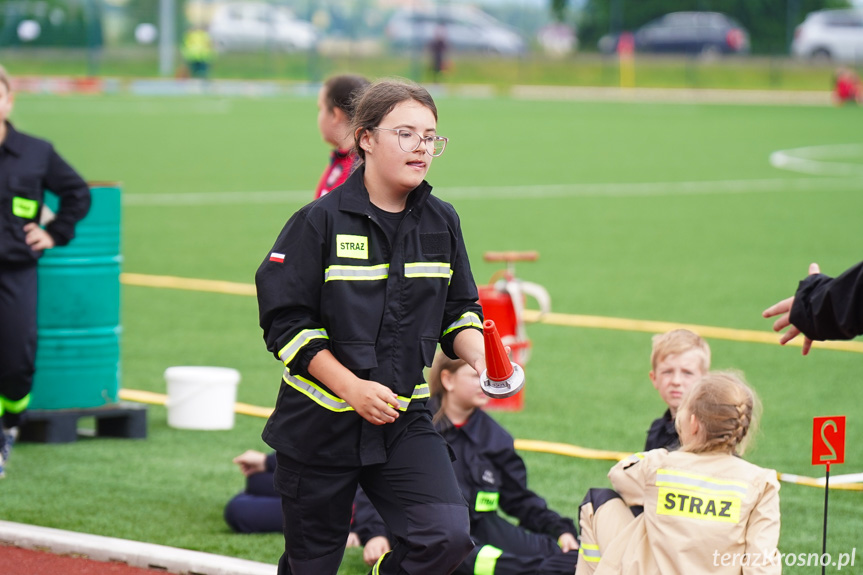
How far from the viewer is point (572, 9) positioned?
69688mm

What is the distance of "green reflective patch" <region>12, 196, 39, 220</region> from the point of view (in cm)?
644

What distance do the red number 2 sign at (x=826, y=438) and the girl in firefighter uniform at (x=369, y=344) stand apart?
1160mm

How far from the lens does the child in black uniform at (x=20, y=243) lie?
21.0 ft

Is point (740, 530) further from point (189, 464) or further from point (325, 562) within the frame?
point (189, 464)

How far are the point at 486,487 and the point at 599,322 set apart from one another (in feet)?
19.4

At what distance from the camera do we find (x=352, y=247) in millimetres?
3990

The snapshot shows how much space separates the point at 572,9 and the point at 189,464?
65.2 m

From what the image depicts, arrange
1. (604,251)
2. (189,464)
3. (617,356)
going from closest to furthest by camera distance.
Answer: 1. (189,464)
2. (617,356)
3. (604,251)

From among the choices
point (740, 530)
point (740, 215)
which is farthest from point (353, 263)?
point (740, 215)

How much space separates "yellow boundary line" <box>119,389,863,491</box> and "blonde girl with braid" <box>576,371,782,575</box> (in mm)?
2329

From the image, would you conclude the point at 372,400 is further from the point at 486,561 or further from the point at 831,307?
the point at 486,561

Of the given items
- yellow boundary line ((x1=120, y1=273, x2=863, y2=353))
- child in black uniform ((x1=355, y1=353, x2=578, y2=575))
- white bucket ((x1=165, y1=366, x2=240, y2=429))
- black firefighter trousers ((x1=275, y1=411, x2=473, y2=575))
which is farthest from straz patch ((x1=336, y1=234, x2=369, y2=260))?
yellow boundary line ((x1=120, y1=273, x2=863, y2=353))

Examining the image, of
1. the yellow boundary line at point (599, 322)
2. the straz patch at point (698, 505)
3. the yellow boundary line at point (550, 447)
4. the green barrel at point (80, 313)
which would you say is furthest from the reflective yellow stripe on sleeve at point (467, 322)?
the yellow boundary line at point (599, 322)

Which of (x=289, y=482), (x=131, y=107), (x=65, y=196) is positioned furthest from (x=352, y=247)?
(x=131, y=107)
